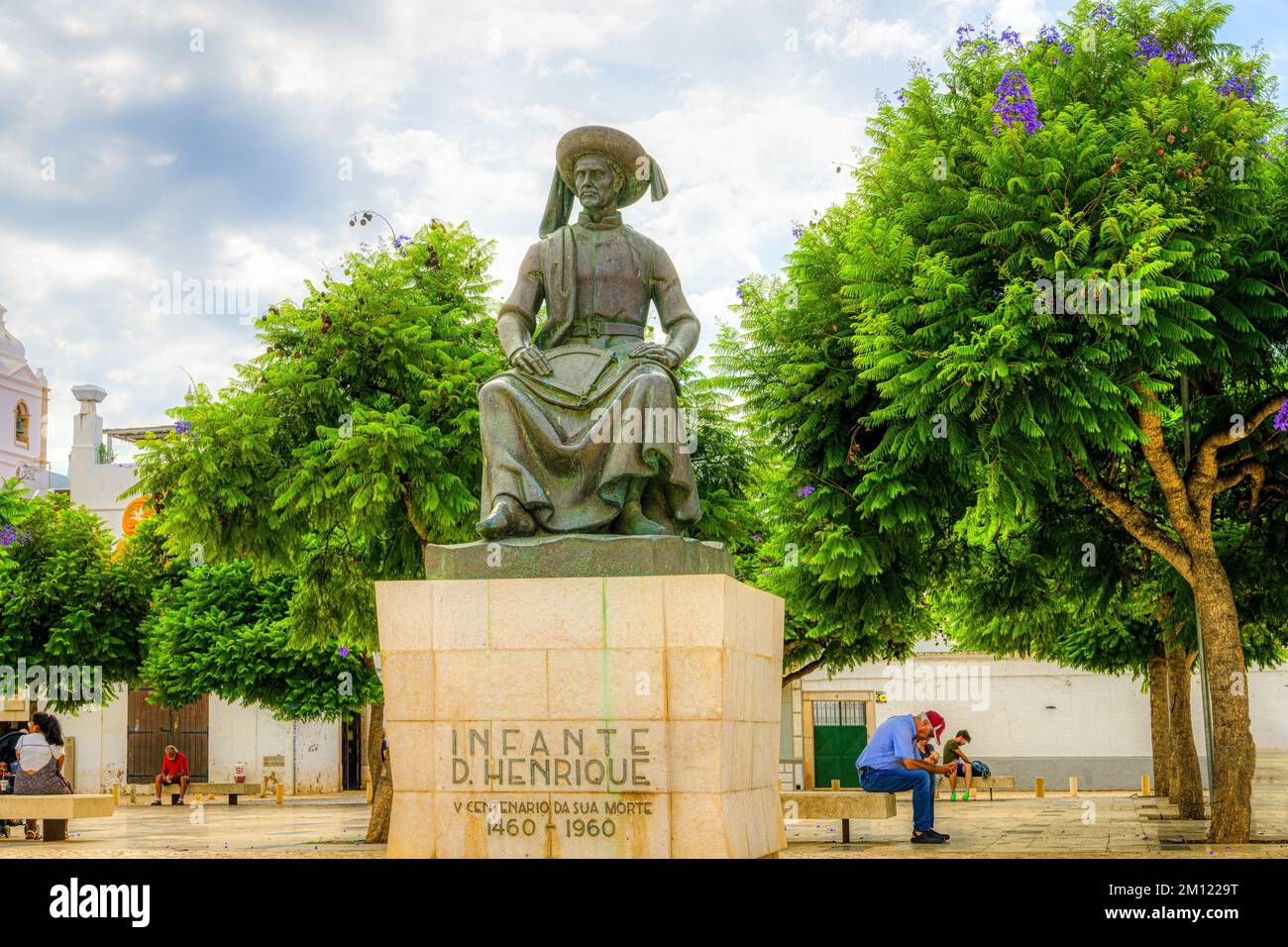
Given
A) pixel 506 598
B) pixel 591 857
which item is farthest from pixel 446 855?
pixel 506 598

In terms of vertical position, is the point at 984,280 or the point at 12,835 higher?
the point at 984,280

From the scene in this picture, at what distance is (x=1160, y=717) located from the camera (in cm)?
2355

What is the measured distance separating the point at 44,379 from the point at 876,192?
156ft

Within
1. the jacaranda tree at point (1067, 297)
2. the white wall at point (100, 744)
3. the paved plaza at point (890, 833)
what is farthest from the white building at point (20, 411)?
the jacaranda tree at point (1067, 297)

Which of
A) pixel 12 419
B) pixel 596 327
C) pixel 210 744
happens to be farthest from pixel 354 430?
pixel 12 419

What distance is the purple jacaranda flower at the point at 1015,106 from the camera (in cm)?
1247

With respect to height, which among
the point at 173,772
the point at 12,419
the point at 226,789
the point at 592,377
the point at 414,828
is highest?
the point at 12,419

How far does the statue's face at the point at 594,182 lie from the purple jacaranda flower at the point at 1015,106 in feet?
14.4

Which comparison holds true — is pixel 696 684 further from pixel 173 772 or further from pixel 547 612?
pixel 173 772

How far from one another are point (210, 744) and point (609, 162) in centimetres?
3190

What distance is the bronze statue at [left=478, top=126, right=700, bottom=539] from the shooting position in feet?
29.0

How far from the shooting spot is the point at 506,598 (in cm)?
835

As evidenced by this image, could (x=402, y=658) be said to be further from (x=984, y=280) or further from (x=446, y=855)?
(x=984, y=280)

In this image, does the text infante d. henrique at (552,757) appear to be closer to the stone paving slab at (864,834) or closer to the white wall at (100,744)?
the stone paving slab at (864,834)
